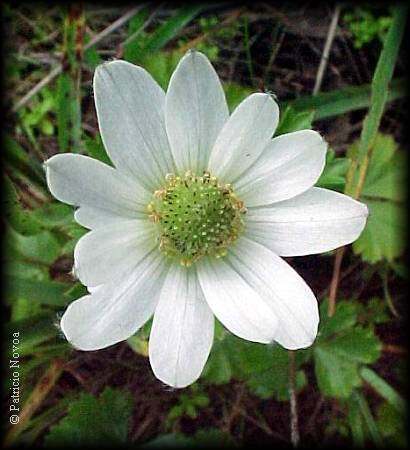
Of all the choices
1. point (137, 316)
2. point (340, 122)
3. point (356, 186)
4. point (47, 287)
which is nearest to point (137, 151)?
point (137, 316)

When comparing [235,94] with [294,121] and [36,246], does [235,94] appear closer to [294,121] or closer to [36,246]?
[294,121]

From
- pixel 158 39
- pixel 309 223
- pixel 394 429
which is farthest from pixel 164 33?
pixel 394 429

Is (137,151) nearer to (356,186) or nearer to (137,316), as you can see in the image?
(137,316)

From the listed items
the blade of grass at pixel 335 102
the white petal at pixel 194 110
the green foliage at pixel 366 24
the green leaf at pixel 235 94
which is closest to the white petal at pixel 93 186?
the white petal at pixel 194 110

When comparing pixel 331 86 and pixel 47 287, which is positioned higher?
pixel 331 86

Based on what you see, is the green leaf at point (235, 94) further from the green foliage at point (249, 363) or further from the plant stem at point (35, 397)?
the plant stem at point (35, 397)

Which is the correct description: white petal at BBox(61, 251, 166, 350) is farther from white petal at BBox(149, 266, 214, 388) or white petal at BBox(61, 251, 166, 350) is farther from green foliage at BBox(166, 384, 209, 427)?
green foliage at BBox(166, 384, 209, 427)
